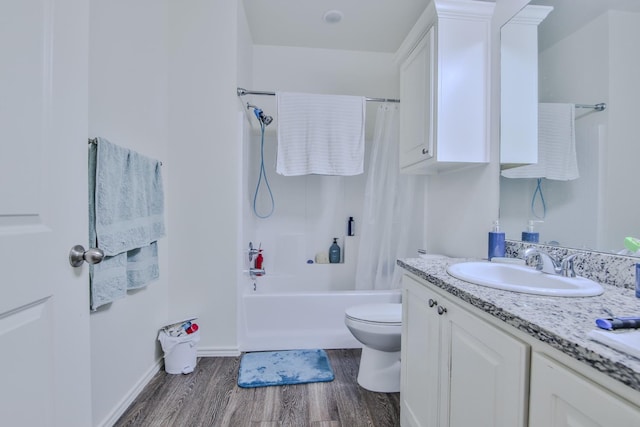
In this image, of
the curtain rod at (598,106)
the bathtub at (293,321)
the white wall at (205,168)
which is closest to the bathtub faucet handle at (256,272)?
the bathtub at (293,321)

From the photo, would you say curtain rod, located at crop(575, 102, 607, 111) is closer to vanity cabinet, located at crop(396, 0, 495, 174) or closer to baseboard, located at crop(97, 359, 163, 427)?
vanity cabinet, located at crop(396, 0, 495, 174)

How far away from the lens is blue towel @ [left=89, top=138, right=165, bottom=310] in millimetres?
1256

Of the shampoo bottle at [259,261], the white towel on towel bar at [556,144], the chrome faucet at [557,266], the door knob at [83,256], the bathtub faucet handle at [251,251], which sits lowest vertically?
the shampoo bottle at [259,261]

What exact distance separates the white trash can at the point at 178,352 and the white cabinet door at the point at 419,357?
1.35 metres

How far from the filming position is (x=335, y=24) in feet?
8.00

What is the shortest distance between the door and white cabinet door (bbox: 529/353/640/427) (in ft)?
3.60

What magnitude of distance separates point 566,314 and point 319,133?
1.91m

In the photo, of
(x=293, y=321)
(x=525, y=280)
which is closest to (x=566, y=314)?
(x=525, y=280)

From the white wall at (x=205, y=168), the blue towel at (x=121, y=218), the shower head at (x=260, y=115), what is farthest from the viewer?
the shower head at (x=260, y=115)

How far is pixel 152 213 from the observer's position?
171 centimetres

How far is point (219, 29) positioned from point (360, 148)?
1.34 meters

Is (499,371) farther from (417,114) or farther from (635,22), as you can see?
(417,114)

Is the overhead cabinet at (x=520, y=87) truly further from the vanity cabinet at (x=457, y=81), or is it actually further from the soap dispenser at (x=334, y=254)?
the soap dispenser at (x=334, y=254)

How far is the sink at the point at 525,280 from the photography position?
83 cm
